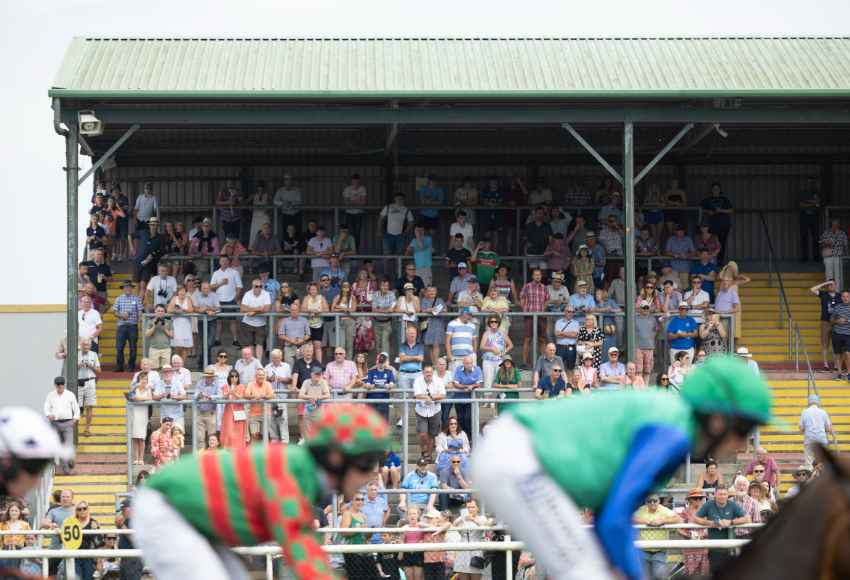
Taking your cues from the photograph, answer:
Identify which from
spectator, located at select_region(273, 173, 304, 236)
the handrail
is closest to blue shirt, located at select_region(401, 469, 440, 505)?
the handrail

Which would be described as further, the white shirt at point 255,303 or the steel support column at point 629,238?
the white shirt at point 255,303

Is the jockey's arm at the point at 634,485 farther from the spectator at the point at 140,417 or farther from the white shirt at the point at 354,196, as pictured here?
the white shirt at the point at 354,196

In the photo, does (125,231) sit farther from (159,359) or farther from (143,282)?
(159,359)

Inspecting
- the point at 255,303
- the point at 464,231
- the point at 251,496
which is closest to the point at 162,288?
the point at 255,303

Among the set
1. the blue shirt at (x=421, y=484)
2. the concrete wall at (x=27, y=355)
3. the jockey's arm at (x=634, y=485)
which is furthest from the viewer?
the concrete wall at (x=27, y=355)

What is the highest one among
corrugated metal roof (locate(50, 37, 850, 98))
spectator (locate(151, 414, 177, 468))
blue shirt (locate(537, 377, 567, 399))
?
corrugated metal roof (locate(50, 37, 850, 98))

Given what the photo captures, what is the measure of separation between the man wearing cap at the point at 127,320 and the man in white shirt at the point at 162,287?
8.3 inches

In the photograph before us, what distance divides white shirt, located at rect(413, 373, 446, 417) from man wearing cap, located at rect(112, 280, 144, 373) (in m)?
4.65

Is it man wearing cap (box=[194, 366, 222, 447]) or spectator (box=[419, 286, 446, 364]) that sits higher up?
spectator (box=[419, 286, 446, 364])

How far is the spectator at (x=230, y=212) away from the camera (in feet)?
79.4

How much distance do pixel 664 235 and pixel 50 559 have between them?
14.4 meters

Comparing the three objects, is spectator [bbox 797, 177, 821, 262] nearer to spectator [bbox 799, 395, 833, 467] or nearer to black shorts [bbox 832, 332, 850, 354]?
black shorts [bbox 832, 332, 850, 354]

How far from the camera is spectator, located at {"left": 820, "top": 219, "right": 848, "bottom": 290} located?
23812 mm

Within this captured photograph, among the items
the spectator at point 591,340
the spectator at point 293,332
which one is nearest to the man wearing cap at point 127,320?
the spectator at point 293,332
